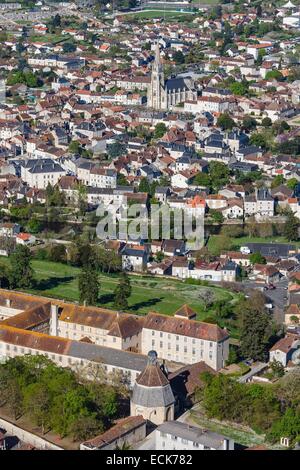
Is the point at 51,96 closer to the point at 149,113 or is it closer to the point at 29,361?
the point at 149,113

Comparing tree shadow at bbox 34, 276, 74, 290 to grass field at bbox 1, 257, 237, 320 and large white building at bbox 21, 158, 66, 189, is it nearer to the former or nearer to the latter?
grass field at bbox 1, 257, 237, 320

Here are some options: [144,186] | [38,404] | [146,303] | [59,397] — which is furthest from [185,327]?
[144,186]

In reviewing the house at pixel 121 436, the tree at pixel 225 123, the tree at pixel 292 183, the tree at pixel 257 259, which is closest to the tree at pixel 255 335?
the house at pixel 121 436

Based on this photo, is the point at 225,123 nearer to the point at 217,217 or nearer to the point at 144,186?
the point at 144,186

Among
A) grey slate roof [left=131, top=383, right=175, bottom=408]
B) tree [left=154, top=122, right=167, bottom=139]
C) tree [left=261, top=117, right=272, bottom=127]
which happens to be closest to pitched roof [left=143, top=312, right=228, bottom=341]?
grey slate roof [left=131, top=383, right=175, bottom=408]

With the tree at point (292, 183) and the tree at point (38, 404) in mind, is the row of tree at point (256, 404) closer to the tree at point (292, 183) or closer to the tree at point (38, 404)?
the tree at point (38, 404)

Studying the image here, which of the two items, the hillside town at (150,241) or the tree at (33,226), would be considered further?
the tree at (33,226)
